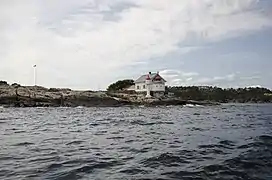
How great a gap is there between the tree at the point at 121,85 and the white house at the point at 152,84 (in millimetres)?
19839

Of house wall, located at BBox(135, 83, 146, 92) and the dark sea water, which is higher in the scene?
house wall, located at BBox(135, 83, 146, 92)

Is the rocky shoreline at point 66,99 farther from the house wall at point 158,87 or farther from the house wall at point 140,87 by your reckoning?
the house wall at point 140,87

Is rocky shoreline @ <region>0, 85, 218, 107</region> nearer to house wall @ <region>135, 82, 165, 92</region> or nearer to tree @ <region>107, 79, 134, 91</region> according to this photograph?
house wall @ <region>135, 82, 165, 92</region>

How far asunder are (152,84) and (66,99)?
100 ft

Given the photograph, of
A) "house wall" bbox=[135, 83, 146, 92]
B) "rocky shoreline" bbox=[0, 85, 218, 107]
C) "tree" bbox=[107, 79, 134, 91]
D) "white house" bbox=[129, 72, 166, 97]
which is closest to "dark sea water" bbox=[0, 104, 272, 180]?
"rocky shoreline" bbox=[0, 85, 218, 107]

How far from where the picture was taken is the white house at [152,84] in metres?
101

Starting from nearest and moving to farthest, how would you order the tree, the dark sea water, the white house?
the dark sea water
the white house
the tree

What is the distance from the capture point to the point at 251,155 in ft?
45.2

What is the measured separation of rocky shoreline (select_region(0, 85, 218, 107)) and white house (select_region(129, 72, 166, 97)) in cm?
980

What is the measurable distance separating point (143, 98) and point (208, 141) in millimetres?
72995

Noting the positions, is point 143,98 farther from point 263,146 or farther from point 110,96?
point 263,146

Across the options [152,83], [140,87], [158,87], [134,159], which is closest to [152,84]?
[152,83]

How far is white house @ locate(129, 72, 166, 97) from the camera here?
330 ft

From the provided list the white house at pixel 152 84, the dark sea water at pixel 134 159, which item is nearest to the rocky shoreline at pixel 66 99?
the white house at pixel 152 84
